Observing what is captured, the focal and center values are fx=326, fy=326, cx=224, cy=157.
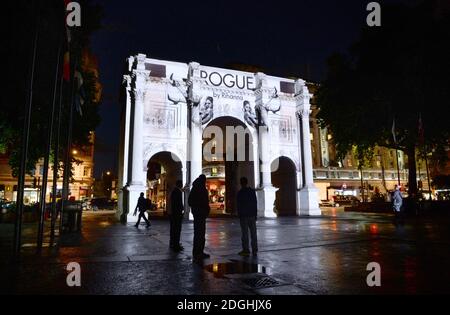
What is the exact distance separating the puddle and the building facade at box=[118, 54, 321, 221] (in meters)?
15.2

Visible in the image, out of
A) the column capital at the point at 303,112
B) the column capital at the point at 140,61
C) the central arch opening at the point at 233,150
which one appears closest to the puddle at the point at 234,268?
the column capital at the point at 140,61

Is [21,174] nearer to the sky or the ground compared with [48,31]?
nearer to the ground

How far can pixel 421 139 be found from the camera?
2253 cm

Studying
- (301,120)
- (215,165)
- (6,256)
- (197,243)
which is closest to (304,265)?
(197,243)

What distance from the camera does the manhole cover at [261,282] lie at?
4723mm

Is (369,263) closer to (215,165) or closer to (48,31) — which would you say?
(48,31)

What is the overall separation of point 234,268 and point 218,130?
2247 centimetres

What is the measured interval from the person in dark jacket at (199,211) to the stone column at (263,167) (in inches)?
674

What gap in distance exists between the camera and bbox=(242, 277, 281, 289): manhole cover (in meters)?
4.72

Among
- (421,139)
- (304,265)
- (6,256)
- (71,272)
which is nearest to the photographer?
(71,272)

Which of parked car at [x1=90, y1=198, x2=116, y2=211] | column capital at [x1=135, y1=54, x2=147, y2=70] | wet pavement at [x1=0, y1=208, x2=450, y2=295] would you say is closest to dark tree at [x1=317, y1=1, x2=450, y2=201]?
column capital at [x1=135, y1=54, x2=147, y2=70]

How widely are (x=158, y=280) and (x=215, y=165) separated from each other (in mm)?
43570

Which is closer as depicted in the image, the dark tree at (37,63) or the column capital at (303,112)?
the dark tree at (37,63)

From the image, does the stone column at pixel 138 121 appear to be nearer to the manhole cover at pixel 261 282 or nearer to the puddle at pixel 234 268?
the puddle at pixel 234 268
